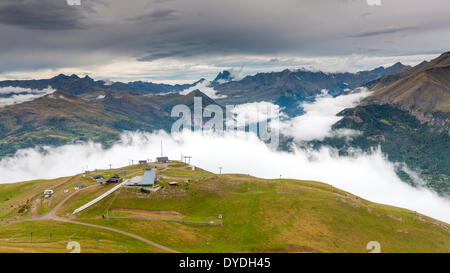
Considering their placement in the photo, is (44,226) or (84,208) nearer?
(44,226)

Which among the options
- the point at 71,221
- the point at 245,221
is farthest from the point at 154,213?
the point at 245,221

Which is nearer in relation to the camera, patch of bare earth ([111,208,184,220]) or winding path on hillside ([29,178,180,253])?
winding path on hillside ([29,178,180,253])

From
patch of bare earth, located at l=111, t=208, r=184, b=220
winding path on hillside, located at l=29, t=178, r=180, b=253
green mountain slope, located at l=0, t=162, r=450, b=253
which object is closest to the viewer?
winding path on hillside, located at l=29, t=178, r=180, b=253

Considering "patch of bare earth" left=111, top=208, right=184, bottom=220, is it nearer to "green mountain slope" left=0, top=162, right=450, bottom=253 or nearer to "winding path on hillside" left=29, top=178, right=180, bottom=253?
"green mountain slope" left=0, top=162, right=450, bottom=253

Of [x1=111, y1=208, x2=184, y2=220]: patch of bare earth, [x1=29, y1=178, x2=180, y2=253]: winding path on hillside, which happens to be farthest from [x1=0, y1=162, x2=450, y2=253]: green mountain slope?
[x1=29, y1=178, x2=180, y2=253]: winding path on hillside

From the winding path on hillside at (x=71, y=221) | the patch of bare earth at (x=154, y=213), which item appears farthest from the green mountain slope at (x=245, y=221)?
the winding path on hillside at (x=71, y=221)

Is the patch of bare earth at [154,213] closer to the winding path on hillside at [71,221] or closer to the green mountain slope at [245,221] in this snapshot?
the green mountain slope at [245,221]

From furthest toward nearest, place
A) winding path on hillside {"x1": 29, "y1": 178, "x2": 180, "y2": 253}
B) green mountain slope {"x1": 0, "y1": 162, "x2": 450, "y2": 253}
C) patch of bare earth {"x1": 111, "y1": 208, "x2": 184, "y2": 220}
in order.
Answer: patch of bare earth {"x1": 111, "y1": 208, "x2": 184, "y2": 220} < green mountain slope {"x1": 0, "y1": 162, "x2": 450, "y2": 253} < winding path on hillside {"x1": 29, "y1": 178, "x2": 180, "y2": 253}
